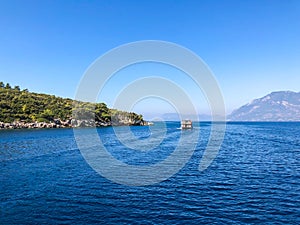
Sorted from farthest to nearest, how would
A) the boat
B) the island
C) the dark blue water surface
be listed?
1. the boat
2. the island
3. the dark blue water surface

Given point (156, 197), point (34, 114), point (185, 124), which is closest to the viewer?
point (156, 197)

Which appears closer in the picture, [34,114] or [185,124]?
[34,114]

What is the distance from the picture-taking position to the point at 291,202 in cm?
2792

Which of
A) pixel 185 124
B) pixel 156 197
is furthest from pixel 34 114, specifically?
pixel 156 197

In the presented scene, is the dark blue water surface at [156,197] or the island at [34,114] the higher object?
the island at [34,114]

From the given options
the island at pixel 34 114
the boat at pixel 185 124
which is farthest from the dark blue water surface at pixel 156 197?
the boat at pixel 185 124

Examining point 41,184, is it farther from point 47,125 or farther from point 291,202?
point 47,125

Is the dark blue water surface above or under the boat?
under

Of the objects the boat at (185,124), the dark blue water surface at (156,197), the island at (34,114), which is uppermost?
the island at (34,114)

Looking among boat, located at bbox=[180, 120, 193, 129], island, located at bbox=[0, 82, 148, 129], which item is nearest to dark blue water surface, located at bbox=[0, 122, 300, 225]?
island, located at bbox=[0, 82, 148, 129]

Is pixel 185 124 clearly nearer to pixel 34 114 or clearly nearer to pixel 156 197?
pixel 34 114

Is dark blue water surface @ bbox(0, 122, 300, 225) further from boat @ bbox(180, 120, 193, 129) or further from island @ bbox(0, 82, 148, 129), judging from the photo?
boat @ bbox(180, 120, 193, 129)

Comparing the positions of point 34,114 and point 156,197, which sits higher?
point 34,114

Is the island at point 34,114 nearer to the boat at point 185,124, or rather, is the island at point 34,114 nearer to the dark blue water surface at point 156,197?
the boat at point 185,124
